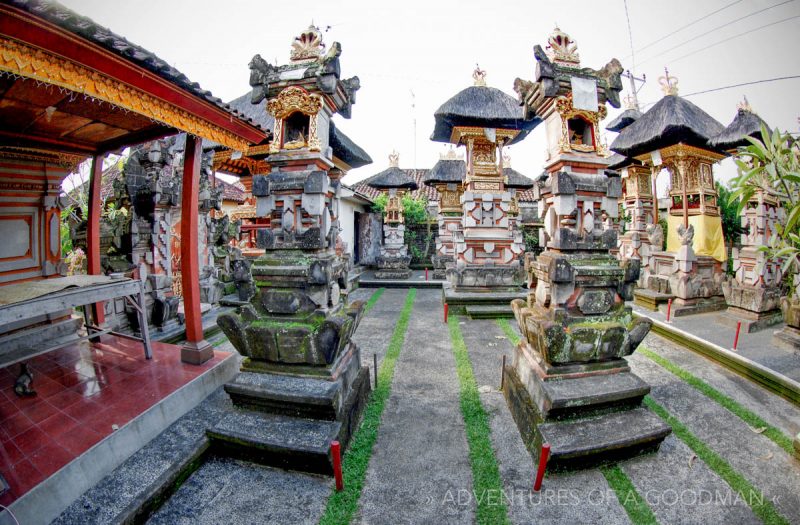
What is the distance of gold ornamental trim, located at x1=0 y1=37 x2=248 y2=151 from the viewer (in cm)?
241

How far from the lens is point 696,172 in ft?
28.5

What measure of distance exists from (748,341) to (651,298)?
8.89 feet

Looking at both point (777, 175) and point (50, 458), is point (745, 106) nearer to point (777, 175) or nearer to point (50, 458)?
point (777, 175)

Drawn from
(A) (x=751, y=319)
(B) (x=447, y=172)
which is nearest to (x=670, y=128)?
(A) (x=751, y=319)

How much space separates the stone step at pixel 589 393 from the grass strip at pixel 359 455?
1.81m

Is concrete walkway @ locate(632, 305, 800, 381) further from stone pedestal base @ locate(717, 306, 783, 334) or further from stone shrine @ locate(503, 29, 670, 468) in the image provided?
stone shrine @ locate(503, 29, 670, 468)

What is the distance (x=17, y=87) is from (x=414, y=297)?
9379mm

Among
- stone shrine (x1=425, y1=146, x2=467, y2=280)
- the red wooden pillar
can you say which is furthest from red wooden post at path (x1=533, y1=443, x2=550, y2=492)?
stone shrine (x1=425, y1=146, x2=467, y2=280)

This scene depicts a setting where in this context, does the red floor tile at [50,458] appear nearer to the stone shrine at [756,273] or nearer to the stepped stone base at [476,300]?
the stepped stone base at [476,300]

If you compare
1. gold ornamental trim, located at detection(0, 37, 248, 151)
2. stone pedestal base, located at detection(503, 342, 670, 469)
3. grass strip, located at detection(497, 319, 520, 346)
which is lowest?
grass strip, located at detection(497, 319, 520, 346)

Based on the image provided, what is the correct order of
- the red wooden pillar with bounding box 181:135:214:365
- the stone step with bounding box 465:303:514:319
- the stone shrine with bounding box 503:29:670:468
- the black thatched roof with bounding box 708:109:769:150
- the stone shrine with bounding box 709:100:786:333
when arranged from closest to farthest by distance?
1. the stone shrine with bounding box 503:29:670:468
2. the red wooden pillar with bounding box 181:135:214:365
3. the stone shrine with bounding box 709:100:786:333
4. the black thatched roof with bounding box 708:109:769:150
5. the stone step with bounding box 465:303:514:319

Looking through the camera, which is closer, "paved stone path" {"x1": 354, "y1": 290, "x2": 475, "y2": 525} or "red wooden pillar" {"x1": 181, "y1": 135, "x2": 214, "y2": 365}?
"paved stone path" {"x1": 354, "y1": 290, "x2": 475, "y2": 525}

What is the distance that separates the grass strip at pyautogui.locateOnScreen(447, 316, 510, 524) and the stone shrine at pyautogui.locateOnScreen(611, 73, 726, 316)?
629 centimetres

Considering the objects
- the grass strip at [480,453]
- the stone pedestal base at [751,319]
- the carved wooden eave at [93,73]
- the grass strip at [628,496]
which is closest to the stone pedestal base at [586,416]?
the grass strip at [628,496]
